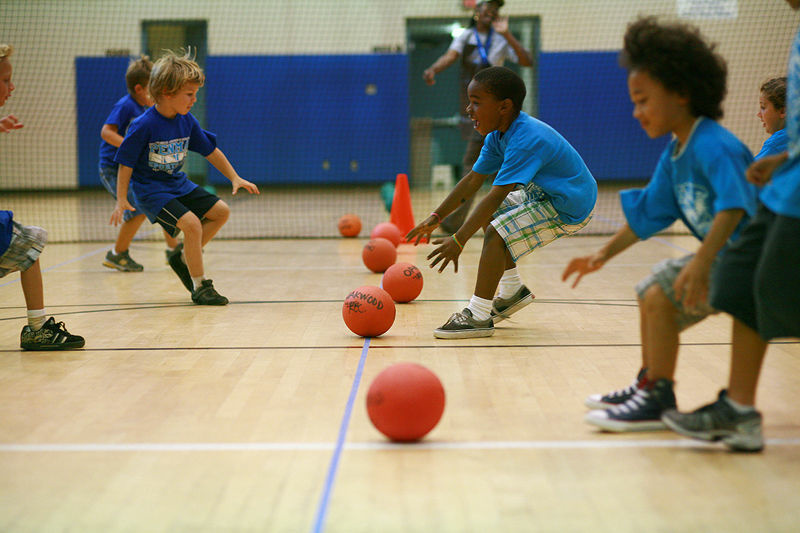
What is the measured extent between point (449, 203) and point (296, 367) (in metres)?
1.30

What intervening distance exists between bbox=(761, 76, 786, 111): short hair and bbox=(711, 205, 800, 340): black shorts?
2214 millimetres

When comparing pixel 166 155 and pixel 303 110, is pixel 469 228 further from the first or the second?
pixel 303 110

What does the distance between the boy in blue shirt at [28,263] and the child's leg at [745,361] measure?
2940 millimetres

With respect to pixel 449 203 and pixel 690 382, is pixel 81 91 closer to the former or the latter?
pixel 449 203

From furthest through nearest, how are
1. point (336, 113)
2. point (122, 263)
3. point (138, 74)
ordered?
point (336, 113), point (122, 263), point (138, 74)

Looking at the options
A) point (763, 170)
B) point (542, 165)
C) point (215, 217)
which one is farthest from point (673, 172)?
point (215, 217)

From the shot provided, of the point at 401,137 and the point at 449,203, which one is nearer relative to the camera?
the point at 449,203

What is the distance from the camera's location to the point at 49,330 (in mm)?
4031

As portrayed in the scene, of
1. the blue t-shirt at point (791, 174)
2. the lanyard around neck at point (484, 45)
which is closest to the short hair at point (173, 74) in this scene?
the blue t-shirt at point (791, 174)

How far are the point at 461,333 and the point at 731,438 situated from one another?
1.84 metres

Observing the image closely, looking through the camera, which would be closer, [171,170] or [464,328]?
[464,328]

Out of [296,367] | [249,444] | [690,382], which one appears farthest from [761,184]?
[296,367]

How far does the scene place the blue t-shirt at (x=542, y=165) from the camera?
419 centimetres

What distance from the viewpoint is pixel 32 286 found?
3.99 metres
